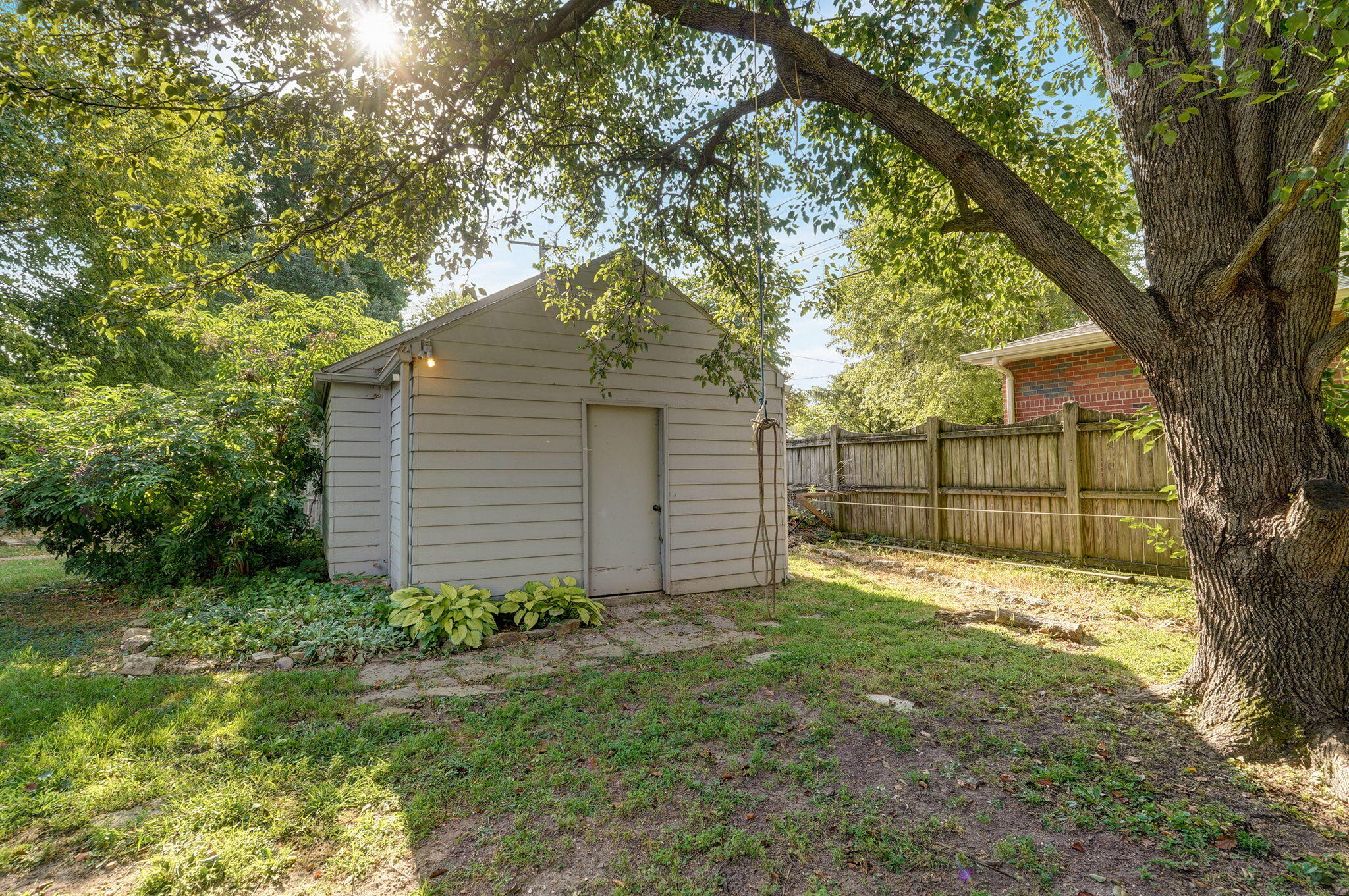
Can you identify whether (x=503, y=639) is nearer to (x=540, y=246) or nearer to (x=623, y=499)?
(x=623, y=499)

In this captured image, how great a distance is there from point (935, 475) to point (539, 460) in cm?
554

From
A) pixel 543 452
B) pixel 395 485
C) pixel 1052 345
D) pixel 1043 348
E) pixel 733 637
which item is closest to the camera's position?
pixel 733 637

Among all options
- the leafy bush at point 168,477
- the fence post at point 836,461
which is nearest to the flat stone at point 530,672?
the leafy bush at point 168,477

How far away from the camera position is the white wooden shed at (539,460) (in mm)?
5090

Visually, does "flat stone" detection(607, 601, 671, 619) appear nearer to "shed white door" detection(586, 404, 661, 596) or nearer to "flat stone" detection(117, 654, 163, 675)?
"shed white door" detection(586, 404, 661, 596)

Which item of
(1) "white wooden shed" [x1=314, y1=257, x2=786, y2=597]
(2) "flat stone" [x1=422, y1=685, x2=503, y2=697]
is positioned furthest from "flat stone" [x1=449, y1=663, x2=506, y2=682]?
(1) "white wooden shed" [x1=314, y1=257, x2=786, y2=597]

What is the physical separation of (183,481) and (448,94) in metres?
4.81

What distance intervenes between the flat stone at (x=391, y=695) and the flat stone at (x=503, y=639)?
0.94 meters

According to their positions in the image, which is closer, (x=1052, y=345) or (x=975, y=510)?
(x=975, y=510)

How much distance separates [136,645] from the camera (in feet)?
13.9

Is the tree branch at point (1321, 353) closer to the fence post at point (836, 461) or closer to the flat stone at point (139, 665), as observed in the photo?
the flat stone at point (139, 665)

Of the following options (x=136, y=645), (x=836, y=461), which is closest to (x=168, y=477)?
(x=136, y=645)

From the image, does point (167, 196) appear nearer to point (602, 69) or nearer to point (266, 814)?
point (602, 69)

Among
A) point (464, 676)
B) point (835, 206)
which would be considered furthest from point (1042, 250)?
point (464, 676)
